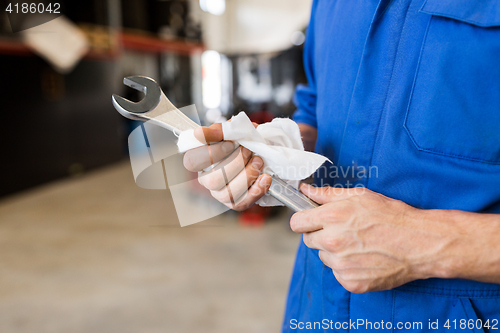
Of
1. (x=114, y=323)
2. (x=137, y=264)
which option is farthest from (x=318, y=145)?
(x=137, y=264)

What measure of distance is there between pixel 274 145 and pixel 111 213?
284 cm

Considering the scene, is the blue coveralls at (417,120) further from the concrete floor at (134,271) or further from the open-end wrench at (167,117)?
the concrete floor at (134,271)

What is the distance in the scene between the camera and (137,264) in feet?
7.20

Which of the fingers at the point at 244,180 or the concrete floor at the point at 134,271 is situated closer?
the fingers at the point at 244,180

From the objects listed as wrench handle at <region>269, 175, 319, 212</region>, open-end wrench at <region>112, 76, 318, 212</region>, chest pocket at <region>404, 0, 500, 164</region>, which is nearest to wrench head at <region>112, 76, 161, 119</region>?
open-end wrench at <region>112, 76, 318, 212</region>

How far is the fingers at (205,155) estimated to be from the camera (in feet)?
1.73

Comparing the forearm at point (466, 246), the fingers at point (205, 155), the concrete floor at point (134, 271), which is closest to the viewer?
the forearm at point (466, 246)

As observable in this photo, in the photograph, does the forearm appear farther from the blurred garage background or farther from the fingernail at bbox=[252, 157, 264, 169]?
the blurred garage background

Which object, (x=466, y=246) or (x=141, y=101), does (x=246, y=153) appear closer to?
(x=141, y=101)

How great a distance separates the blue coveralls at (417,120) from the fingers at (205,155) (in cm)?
20

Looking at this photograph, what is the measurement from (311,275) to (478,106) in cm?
40

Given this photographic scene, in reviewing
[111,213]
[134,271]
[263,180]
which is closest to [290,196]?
[263,180]

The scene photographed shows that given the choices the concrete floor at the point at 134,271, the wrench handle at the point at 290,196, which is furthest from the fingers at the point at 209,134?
the concrete floor at the point at 134,271

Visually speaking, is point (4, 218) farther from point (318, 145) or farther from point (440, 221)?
point (440, 221)
